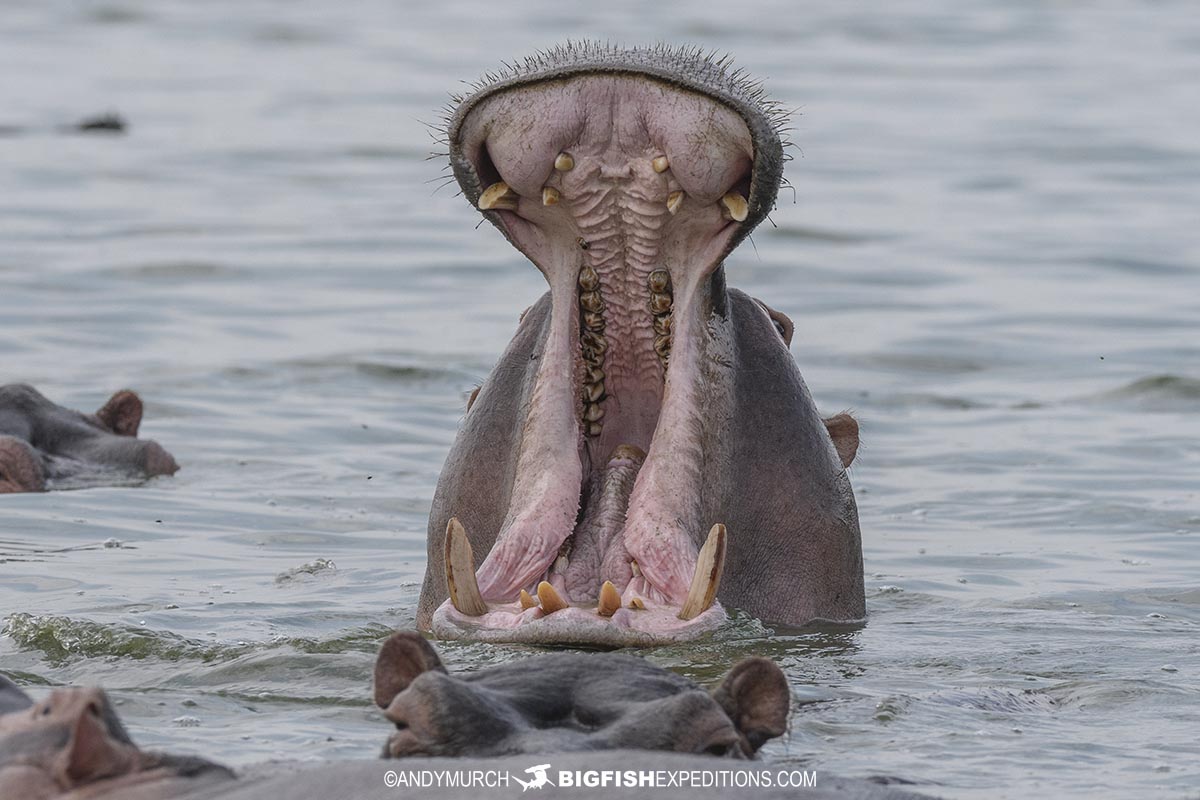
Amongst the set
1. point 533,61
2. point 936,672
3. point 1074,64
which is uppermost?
point 1074,64

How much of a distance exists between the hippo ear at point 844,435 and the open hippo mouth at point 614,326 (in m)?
0.70

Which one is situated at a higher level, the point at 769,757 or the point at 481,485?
the point at 481,485

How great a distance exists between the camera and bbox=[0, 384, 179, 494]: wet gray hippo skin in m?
9.01

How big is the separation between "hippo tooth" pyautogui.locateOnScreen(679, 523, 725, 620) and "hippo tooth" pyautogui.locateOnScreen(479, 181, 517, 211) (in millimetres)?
940

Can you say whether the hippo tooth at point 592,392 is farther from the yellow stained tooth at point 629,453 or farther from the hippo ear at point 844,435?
the hippo ear at point 844,435

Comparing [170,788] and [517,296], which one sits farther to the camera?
[517,296]

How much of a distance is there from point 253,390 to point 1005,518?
4.00 metres

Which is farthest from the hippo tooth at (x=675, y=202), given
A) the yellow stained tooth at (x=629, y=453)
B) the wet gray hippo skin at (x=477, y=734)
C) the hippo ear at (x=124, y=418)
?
the hippo ear at (x=124, y=418)

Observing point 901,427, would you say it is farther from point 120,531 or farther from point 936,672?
point 936,672

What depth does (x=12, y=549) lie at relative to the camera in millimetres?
7539

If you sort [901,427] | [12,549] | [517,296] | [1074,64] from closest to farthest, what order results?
1. [12,549]
2. [901,427]
3. [517,296]
4. [1074,64]

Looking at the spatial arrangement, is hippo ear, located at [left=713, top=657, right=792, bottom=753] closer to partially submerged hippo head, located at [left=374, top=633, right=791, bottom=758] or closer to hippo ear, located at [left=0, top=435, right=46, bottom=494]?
partially submerged hippo head, located at [left=374, top=633, right=791, bottom=758]

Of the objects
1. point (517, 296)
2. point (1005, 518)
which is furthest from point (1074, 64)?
point (1005, 518)

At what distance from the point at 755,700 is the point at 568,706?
1.04 ft
